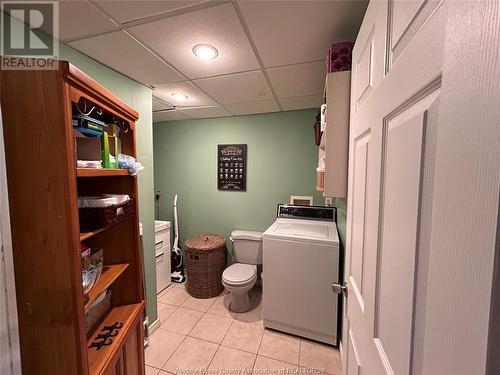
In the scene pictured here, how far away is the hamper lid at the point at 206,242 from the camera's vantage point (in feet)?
8.64

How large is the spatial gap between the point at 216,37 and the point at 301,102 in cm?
137

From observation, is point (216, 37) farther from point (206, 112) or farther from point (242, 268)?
point (242, 268)

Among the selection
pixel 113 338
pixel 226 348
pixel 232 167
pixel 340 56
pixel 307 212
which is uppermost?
pixel 340 56

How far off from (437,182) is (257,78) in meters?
1.63

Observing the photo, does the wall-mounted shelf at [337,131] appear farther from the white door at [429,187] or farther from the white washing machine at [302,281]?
the white washing machine at [302,281]

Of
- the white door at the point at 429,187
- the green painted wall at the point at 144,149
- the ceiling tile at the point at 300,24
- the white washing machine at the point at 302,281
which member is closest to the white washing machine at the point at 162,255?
the green painted wall at the point at 144,149

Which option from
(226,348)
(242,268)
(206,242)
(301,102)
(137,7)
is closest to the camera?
(137,7)

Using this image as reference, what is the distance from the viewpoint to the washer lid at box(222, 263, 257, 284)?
226 centimetres

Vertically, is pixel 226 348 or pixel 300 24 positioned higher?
pixel 300 24

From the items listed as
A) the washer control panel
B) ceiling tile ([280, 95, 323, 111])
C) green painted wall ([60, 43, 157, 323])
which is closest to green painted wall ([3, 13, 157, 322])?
green painted wall ([60, 43, 157, 323])

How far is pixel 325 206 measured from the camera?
8.42ft

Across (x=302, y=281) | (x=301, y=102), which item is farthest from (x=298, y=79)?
(x=302, y=281)

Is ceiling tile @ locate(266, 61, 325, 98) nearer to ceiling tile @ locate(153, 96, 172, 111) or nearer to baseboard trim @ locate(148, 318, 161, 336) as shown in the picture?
ceiling tile @ locate(153, 96, 172, 111)

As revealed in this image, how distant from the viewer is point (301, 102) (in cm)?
235
